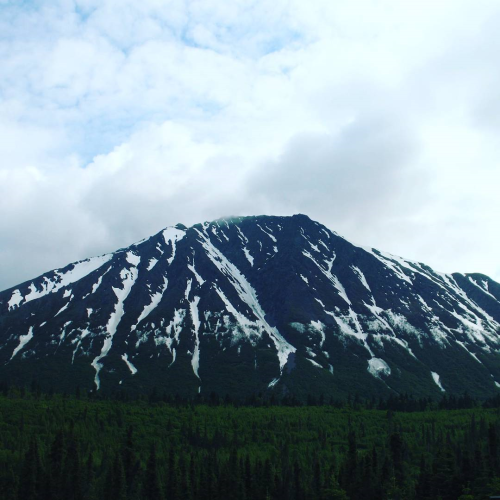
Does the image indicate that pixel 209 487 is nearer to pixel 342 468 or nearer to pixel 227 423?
pixel 342 468

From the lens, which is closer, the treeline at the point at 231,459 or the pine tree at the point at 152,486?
the treeline at the point at 231,459

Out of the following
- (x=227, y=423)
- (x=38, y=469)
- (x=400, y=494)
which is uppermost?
(x=227, y=423)

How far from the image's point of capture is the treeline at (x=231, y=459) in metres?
120

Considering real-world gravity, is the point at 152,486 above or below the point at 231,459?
below

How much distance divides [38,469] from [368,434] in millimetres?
112234

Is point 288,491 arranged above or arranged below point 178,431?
below

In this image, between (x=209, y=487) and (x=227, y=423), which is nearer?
(x=209, y=487)

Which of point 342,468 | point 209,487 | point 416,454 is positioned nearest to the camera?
→ point 209,487

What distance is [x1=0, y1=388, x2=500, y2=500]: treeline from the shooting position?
4722 inches

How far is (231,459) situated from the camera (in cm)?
13988

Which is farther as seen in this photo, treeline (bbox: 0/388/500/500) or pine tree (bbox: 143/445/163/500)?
pine tree (bbox: 143/445/163/500)

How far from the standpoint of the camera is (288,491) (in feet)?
410

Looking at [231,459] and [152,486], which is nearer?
[152,486]

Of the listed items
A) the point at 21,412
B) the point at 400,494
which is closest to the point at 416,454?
the point at 400,494
